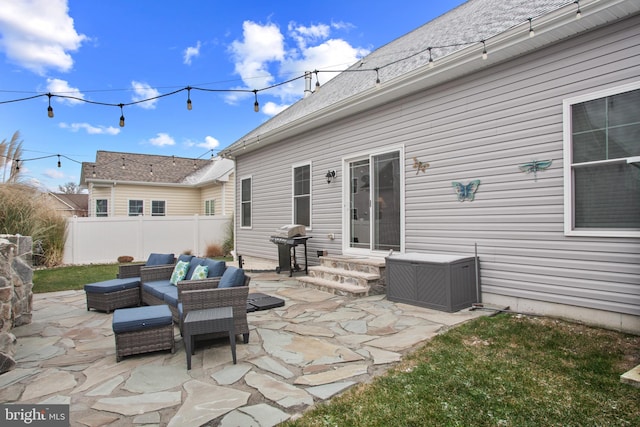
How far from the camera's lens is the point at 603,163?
401 cm

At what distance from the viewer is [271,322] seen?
4578 mm

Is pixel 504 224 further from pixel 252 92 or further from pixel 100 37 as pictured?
pixel 100 37

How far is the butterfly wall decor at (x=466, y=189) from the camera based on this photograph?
5242mm

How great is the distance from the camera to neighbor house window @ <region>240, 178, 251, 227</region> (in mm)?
11016

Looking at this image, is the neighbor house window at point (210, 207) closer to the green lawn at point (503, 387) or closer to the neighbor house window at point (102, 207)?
the neighbor house window at point (102, 207)

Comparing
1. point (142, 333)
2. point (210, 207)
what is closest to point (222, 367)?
point (142, 333)

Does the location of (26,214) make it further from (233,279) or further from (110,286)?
(233,279)

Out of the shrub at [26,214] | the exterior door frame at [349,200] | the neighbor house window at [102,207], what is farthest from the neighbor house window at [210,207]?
the exterior door frame at [349,200]

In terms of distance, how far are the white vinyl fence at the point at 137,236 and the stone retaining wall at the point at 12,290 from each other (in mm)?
7054

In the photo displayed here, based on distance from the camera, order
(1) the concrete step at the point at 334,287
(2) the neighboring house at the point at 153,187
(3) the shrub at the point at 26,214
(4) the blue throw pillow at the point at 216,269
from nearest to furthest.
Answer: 1. (4) the blue throw pillow at the point at 216,269
2. (1) the concrete step at the point at 334,287
3. (3) the shrub at the point at 26,214
4. (2) the neighboring house at the point at 153,187

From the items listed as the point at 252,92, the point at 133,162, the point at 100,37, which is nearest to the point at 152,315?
the point at 252,92

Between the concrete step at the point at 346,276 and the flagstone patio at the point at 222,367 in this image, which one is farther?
the concrete step at the point at 346,276

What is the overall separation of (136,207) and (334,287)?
48.2ft

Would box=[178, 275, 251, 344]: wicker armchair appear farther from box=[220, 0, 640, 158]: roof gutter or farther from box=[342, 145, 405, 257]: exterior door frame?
box=[220, 0, 640, 158]: roof gutter
